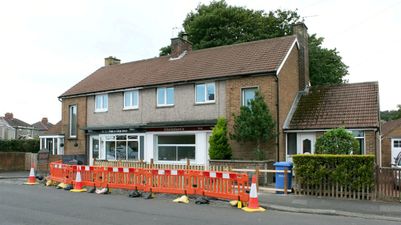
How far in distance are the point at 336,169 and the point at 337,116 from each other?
21.5 ft

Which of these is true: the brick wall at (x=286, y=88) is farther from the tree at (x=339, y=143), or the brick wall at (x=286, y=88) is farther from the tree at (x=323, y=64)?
the tree at (x=323, y=64)

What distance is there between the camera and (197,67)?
24.5 meters

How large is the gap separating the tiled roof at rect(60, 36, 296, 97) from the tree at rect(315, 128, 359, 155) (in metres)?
5.17

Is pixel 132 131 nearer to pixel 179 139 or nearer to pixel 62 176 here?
pixel 179 139

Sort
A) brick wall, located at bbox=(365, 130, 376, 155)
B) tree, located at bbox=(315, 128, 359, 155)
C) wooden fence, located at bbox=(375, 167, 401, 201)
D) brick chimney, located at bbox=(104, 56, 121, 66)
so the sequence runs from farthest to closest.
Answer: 1. brick chimney, located at bbox=(104, 56, 121, 66)
2. brick wall, located at bbox=(365, 130, 376, 155)
3. tree, located at bbox=(315, 128, 359, 155)
4. wooden fence, located at bbox=(375, 167, 401, 201)

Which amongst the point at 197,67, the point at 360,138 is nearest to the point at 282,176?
the point at 360,138

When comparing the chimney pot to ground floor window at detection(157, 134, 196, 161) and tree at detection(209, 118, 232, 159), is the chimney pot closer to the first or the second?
ground floor window at detection(157, 134, 196, 161)

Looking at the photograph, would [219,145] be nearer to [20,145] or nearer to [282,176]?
[282,176]

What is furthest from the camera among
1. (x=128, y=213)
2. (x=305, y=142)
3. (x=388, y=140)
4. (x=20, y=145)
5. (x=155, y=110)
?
(x=388, y=140)

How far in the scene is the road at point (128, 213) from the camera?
390 inches

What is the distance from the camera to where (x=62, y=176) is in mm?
18391

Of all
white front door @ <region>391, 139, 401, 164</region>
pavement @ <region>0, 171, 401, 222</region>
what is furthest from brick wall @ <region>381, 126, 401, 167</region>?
pavement @ <region>0, 171, 401, 222</region>

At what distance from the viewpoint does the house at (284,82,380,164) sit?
19.2m

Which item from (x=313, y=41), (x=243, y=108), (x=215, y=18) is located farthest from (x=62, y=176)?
(x=313, y=41)
